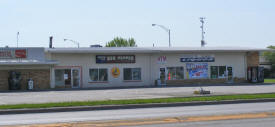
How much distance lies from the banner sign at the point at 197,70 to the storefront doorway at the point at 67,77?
36.3ft

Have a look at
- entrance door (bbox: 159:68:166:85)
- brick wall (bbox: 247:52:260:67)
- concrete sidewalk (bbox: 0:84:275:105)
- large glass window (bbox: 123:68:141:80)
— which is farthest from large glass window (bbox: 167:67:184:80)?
concrete sidewalk (bbox: 0:84:275:105)

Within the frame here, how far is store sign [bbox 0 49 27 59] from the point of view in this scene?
34.4 meters

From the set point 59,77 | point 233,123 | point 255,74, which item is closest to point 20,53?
point 59,77

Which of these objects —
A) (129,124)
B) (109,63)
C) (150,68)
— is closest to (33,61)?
(109,63)

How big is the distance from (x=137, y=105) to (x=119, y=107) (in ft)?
2.85

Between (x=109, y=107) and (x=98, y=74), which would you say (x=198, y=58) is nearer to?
(x=98, y=74)

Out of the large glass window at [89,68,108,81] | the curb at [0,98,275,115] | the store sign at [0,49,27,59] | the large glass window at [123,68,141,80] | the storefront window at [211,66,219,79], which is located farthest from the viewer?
the storefront window at [211,66,219,79]

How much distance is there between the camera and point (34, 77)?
34.8 metres

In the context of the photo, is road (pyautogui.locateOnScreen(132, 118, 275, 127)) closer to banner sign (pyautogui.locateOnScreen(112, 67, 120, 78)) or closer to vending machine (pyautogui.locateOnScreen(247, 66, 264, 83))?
banner sign (pyautogui.locateOnScreen(112, 67, 120, 78))

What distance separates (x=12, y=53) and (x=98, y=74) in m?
8.05

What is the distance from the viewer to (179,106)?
59.4ft

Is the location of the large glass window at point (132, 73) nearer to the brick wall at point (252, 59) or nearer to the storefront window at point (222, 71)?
the storefront window at point (222, 71)

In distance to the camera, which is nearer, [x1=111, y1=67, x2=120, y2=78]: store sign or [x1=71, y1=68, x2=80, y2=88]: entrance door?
[x1=71, y1=68, x2=80, y2=88]: entrance door

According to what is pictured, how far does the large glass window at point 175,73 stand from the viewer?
1533 inches
